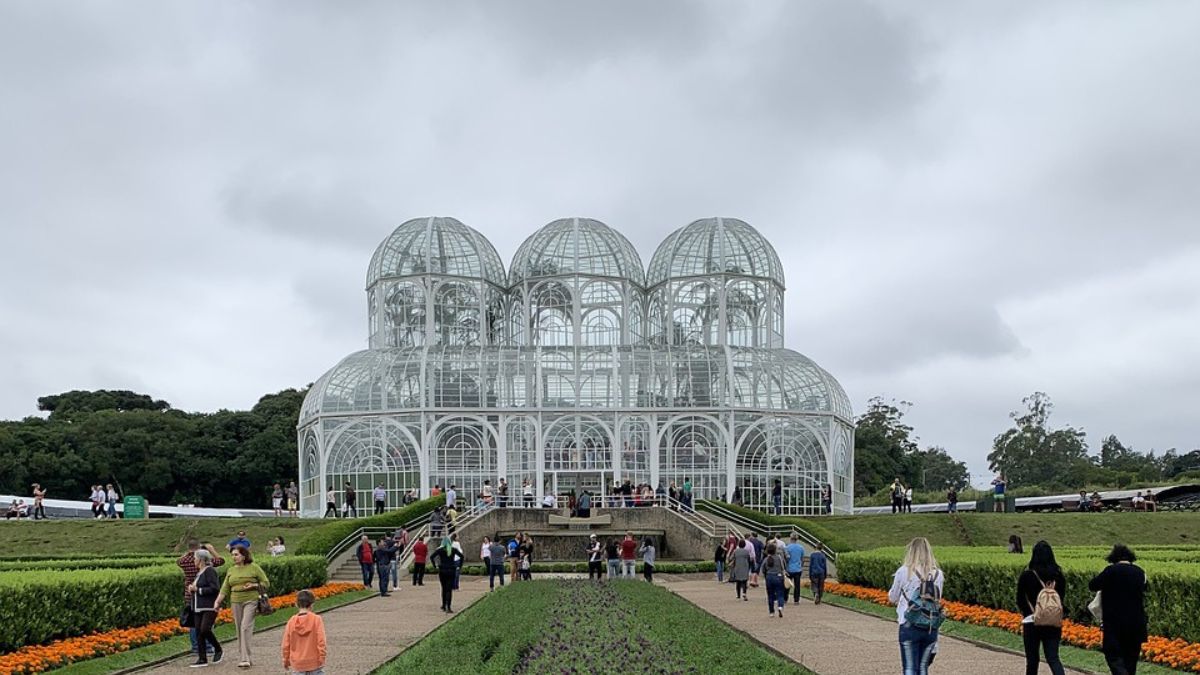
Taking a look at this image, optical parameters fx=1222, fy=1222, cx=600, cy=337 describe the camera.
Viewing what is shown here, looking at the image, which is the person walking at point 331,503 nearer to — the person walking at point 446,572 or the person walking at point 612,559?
the person walking at point 612,559

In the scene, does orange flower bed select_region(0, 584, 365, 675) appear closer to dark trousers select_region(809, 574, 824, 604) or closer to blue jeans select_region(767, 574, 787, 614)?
blue jeans select_region(767, 574, 787, 614)

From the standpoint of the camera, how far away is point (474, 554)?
4091 centimetres

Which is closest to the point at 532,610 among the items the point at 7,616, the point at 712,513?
the point at 7,616

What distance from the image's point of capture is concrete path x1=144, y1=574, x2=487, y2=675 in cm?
1562

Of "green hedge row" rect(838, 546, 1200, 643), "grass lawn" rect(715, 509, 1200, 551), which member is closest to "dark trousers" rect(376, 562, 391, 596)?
"green hedge row" rect(838, 546, 1200, 643)

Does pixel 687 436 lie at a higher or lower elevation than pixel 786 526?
higher

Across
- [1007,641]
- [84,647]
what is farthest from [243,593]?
[1007,641]

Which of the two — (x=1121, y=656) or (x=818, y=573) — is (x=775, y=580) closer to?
(x=818, y=573)

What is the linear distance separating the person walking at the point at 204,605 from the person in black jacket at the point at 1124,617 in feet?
34.4

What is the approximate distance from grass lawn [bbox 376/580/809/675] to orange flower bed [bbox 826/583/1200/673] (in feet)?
12.2

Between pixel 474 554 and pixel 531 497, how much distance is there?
4.89 m

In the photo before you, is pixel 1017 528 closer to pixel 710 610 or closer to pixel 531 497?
pixel 531 497

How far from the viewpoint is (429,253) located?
56156 mm

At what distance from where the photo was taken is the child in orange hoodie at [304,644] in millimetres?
11633
